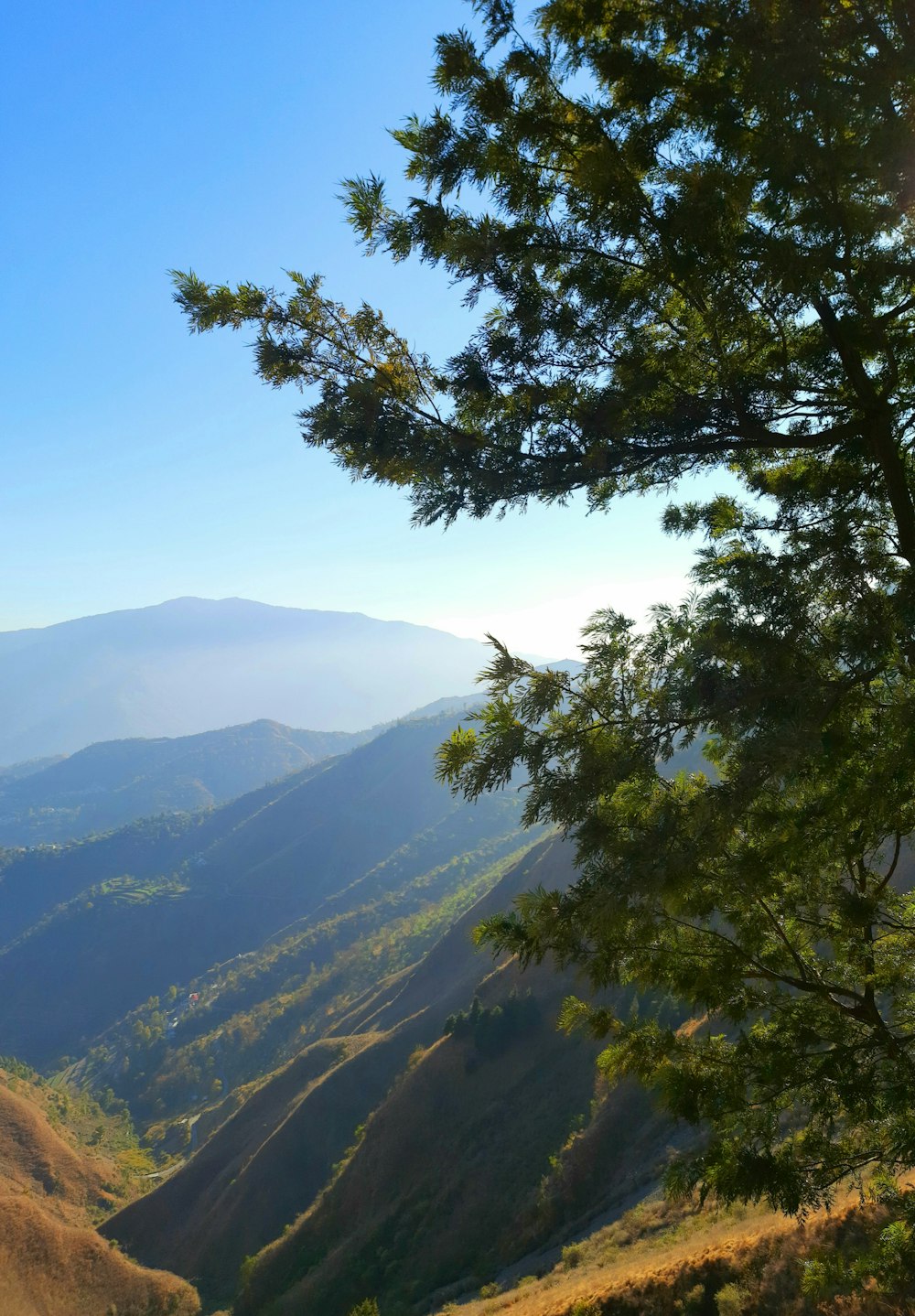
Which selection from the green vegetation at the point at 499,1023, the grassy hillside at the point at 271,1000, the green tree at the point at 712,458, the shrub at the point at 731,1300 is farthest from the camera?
the grassy hillside at the point at 271,1000

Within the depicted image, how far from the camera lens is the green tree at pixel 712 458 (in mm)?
4059

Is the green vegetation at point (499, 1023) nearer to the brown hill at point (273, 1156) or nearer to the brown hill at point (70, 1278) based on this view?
the brown hill at point (273, 1156)

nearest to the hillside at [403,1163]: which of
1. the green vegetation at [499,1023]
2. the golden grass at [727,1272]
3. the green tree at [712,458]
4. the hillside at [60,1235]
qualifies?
the green vegetation at [499,1023]

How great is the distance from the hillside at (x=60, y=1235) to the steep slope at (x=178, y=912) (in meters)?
79.0

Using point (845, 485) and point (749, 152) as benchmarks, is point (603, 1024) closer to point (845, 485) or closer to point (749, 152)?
point (845, 485)

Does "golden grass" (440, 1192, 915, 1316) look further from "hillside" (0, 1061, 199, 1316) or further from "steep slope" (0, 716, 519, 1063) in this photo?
"steep slope" (0, 716, 519, 1063)

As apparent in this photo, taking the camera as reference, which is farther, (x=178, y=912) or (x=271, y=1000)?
(x=178, y=912)

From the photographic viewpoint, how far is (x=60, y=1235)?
40844 mm

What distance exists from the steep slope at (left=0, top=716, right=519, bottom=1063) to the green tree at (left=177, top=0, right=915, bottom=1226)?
14481 centimetres

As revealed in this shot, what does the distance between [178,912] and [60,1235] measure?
5298 inches

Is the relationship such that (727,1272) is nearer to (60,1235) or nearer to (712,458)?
(712,458)

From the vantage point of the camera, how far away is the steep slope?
14350 cm

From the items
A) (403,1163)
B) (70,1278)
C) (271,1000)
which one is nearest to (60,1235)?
(70,1278)

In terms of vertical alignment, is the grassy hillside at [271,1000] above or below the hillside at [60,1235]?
below
